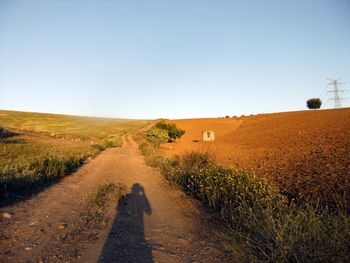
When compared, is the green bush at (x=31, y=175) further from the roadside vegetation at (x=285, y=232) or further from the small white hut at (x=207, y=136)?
the small white hut at (x=207, y=136)

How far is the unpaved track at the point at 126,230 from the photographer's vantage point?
4.21 meters

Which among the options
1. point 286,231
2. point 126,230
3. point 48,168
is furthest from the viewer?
point 48,168

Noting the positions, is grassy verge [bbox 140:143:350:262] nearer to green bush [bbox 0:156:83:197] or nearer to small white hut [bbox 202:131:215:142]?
green bush [bbox 0:156:83:197]

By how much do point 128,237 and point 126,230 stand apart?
384 millimetres

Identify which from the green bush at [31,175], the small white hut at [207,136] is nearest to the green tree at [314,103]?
the small white hut at [207,136]

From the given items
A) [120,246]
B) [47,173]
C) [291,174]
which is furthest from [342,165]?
[47,173]

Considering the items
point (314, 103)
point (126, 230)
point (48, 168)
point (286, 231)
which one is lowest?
point (126, 230)

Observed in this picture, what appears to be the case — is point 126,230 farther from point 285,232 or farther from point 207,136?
point 207,136

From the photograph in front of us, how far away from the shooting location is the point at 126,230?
5.29 m

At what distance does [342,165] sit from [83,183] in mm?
9969

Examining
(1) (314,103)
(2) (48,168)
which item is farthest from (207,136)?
(1) (314,103)

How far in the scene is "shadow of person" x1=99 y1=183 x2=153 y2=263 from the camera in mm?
4133

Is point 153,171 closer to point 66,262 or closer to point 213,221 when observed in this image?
point 213,221

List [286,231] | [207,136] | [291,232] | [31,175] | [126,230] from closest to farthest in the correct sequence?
[291,232], [286,231], [126,230], [31,175], [207,136]
